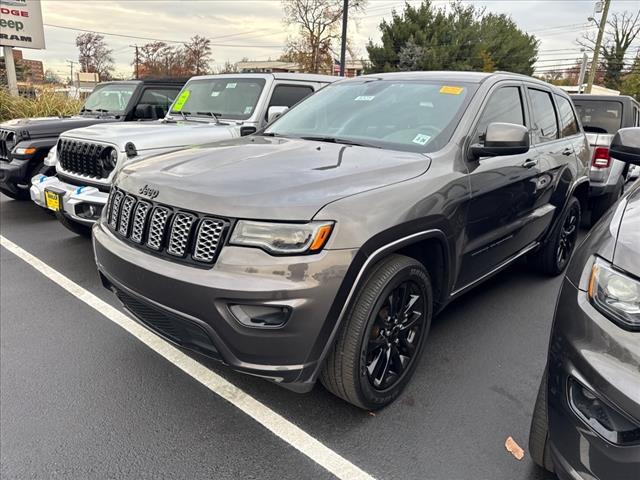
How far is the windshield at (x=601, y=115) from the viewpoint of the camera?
7.30m

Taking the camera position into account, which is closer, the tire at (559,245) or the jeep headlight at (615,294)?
the jeep headlight at (615,294)

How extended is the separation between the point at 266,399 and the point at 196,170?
51.5 inches

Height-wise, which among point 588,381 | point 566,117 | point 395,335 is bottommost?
point 395,335

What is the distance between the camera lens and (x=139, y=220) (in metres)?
2.45

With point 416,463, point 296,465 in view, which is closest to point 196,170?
point 296,465

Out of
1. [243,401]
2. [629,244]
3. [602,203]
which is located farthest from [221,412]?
[602,203]

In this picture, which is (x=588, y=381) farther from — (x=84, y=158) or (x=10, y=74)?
(x=10, y=74)

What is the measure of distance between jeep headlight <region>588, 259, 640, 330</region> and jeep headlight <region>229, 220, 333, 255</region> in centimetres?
101

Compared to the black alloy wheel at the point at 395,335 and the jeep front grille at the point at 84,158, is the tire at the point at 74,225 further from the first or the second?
the black alloy wheel at the point at 395,335

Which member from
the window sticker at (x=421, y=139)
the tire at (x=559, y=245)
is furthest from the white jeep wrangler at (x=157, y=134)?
the tire at (x=559, y=245)

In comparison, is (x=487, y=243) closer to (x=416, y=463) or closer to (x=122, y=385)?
(x=416, y=463)

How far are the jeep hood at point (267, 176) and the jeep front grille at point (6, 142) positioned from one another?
4.31 metres

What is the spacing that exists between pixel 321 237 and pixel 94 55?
211ft

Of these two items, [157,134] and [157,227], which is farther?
[157,134]
